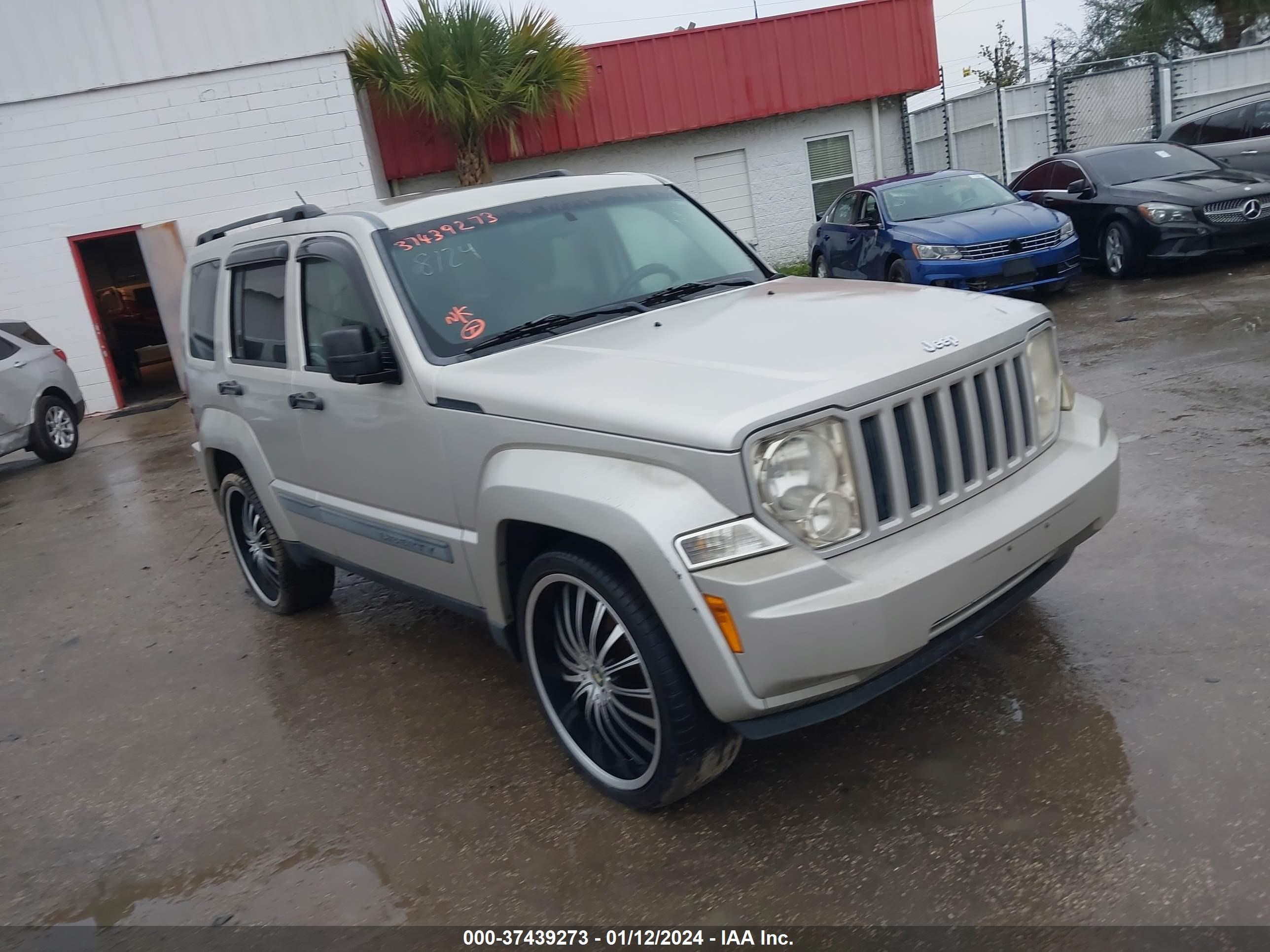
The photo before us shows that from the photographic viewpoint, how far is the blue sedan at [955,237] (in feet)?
34.6

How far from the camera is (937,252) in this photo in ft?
34.8

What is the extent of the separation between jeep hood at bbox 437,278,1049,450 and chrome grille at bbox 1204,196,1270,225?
8385mm

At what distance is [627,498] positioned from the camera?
288 cm

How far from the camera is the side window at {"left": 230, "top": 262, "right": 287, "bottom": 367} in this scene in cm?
464

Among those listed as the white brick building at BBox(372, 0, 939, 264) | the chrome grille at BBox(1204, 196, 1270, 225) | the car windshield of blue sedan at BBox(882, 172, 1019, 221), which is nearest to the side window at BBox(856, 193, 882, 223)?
the car windshield of blue sedan at BBox(882, 172, 1019, 221)

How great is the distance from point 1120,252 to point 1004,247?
1.93 m

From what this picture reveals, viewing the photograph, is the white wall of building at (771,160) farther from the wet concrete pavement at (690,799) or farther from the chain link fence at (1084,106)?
the wet concrete pavement at (690,799)

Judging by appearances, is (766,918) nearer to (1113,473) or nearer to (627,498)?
(627,498)

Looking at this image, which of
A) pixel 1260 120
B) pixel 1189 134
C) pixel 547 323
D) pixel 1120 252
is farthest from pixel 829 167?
pixel 547 323

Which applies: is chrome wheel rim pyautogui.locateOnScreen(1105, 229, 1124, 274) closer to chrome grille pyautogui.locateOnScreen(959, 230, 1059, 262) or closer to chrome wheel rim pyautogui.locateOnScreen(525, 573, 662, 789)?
chrome grille pyautogui.locateOnScreen(959, 230, 1059, 262)

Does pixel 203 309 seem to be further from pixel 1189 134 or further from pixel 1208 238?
pixel 1189 134

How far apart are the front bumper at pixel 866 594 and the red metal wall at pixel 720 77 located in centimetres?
1547

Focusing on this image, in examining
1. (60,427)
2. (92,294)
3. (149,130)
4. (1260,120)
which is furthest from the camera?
(92,294)

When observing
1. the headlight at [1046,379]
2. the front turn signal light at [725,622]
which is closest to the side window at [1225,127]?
the headlight at [1046,379]
